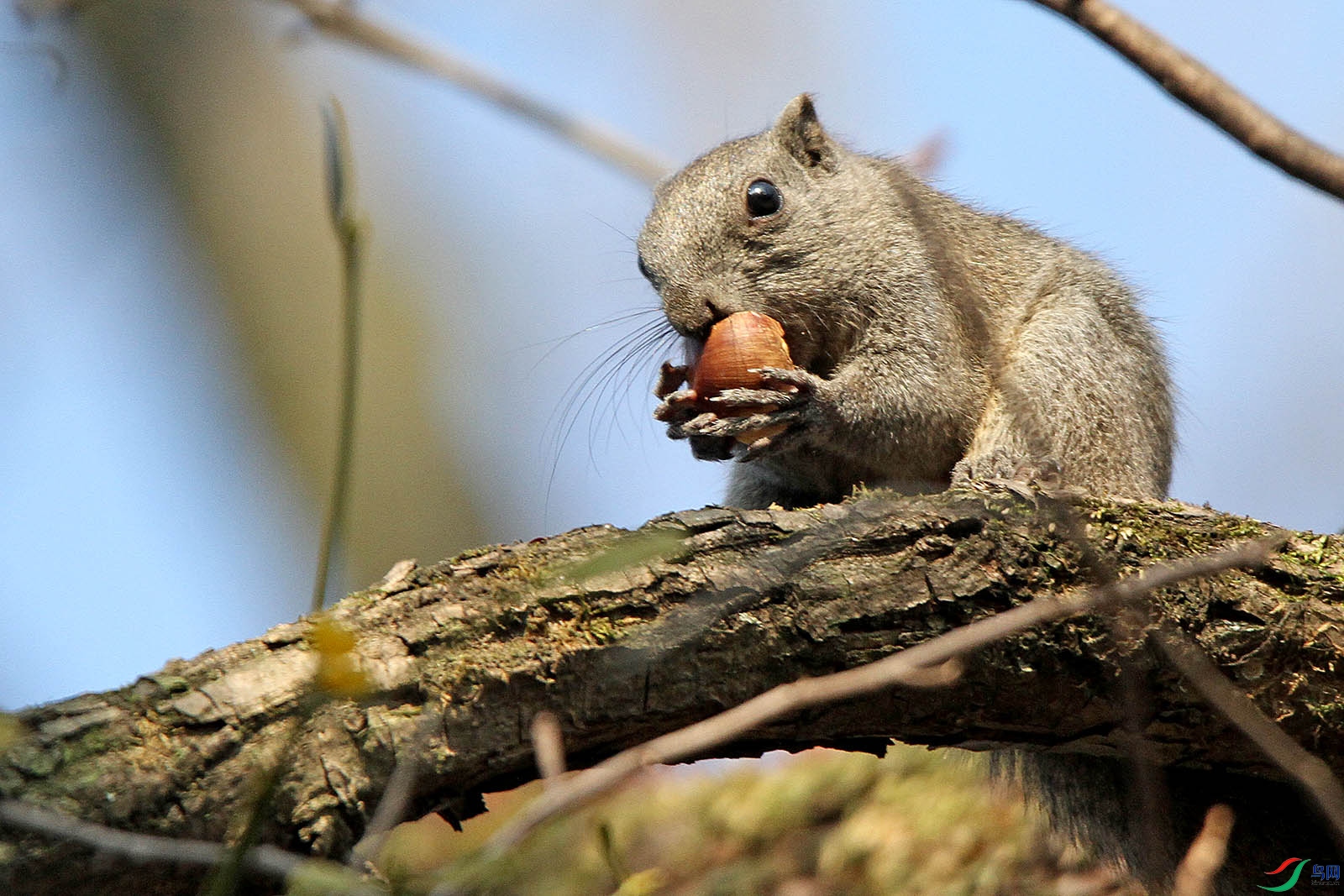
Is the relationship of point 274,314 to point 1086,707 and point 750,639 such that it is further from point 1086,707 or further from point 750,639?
point 1086,707

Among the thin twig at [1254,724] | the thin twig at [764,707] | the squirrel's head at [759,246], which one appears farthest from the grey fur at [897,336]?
the thin twig at [764,707]

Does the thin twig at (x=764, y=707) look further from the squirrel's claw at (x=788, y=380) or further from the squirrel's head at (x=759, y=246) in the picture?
the squirrel's head at (x=759, y=246)

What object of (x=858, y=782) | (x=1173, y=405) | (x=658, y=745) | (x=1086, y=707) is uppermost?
(x=1173, y=405)

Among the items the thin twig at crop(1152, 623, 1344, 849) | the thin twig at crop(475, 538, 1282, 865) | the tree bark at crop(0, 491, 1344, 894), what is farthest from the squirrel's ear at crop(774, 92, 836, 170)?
the thin twig at crop(475, 538, 1282, 865)

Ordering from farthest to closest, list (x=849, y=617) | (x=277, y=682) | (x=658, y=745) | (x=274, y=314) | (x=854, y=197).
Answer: (x=274, y=314), (x=854, y=197), (x=849, y=617), (x=277, y=682), (x=658, y=745)

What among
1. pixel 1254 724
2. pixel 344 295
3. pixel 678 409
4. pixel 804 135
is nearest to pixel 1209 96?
pixel 1254 724

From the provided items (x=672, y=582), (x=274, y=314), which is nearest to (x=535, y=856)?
(x=672, y=582)

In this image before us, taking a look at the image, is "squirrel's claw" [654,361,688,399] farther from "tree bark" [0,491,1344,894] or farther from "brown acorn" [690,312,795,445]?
"tree bark" [0,491,1344,894]

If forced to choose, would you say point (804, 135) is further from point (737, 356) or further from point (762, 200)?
point (737, 356)
